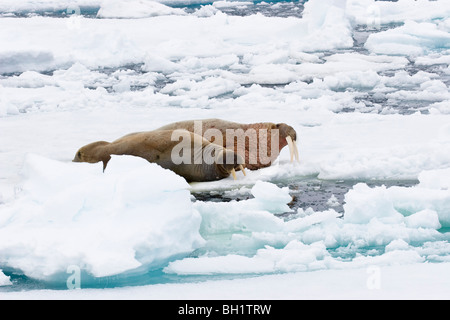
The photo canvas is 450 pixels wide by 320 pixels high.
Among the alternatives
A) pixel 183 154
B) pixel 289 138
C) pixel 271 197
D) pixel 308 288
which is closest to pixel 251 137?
pixel 289 138

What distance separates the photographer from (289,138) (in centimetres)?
603

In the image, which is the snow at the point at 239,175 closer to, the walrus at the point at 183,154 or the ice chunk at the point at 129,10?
the walrus at the point at 183,154

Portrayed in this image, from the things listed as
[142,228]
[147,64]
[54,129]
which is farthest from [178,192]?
[147,64]

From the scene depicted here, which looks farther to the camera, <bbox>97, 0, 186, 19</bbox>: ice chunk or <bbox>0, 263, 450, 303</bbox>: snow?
<bbox>97, 0, 186, 19</bbox>: ice chunk

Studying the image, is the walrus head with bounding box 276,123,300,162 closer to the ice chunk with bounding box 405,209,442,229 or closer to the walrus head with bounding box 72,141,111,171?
the walrus head with bounding box 72,141,111,171

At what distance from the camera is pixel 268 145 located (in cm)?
605

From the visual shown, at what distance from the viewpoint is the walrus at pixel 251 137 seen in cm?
590

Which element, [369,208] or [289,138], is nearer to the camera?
[369,208]

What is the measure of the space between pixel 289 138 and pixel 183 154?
969 mm

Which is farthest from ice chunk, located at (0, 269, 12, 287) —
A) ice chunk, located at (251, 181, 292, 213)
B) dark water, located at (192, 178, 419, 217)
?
dark water, located at (192, 178, 419, 217)

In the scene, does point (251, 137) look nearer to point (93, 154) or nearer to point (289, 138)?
point (289, 138)

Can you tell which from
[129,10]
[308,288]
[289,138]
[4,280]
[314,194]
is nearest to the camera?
[308,288]

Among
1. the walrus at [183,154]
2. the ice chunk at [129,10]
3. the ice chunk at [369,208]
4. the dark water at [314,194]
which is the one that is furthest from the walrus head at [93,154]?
the ice chunk at [129,10]

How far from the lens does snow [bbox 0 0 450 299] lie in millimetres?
3482
